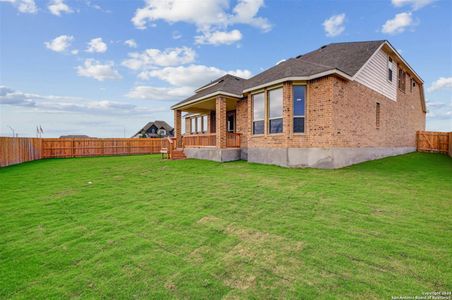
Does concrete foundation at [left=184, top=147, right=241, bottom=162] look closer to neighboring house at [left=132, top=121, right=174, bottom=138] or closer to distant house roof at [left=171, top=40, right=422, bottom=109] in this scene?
distant house roof at [left=171, top=40, right=422, bottom=109]

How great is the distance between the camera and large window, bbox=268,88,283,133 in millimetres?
11602

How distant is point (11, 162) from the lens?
576 inches

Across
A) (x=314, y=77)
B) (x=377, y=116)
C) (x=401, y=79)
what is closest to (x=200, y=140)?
(x=314, y=77)

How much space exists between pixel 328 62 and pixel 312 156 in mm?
6317

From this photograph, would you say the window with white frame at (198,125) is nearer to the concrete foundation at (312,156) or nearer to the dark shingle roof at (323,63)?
the dark shingle roof at (323,63)

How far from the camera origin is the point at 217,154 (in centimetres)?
1387

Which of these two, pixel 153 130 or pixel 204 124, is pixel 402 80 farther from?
pixel 153 130

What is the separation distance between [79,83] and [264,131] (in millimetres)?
19194

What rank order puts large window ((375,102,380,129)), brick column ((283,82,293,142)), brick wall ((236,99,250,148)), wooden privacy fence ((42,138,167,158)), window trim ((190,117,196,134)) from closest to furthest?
brick column ((283,82,293,142)), large window ((375,102,380,129)), brick wall ((236,99,250,148)), wooden privacy fence ((42,138,167,158)), window trim ((190,117,196,134))

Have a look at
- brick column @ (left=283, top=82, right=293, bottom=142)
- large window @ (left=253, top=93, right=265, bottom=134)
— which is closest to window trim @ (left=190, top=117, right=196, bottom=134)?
large window @ (left=253, top=93, right=265, bottom=134)

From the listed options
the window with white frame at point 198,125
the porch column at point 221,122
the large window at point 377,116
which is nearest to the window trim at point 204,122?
the window with white frame at point 198,125

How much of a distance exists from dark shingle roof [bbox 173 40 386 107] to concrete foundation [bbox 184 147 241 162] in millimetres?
3642

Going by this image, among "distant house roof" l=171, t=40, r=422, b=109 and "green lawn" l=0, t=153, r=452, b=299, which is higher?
"distant house roof" l=171, t=40, r=422, b=109

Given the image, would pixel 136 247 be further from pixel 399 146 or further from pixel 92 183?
pixel 399 146
